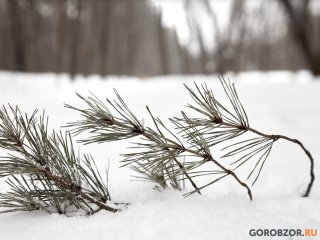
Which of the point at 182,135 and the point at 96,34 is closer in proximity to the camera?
the point at 182,135

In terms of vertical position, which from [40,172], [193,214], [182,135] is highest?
[182,135]

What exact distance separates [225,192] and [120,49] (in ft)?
Result: 53.9

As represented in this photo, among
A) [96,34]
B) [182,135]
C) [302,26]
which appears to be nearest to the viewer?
[182,135]

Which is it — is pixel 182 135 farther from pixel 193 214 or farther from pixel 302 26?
pixel 302 26

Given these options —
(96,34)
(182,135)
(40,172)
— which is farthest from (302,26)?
(96,34)

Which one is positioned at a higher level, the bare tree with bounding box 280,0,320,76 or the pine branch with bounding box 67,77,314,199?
the bare tree with bounding box 280,0,320,76

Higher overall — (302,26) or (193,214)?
(302,26)

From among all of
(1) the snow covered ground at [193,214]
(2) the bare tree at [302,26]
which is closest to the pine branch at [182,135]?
(1) the snow covered ground at [193,214]

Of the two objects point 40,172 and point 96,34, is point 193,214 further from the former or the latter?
point 96,34

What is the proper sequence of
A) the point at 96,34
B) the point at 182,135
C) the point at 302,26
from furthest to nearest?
the point at 96,34
the point at 302,26
the point at 182,135

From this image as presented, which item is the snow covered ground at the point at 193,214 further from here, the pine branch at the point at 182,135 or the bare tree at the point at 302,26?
the bare tree at the point at 302,26

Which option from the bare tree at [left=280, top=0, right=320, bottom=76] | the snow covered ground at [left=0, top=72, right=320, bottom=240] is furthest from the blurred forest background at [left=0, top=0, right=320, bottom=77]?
the snow covered ground at [left=0, top=72, right=320, bottom=240]

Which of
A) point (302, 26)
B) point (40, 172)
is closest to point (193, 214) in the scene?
point (40, 172)

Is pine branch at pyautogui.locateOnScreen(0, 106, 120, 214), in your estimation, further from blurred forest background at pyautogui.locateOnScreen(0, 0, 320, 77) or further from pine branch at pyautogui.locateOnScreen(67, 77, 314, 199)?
blurred forest background at pyautogui.locateOnScreen(0, 0, 320, 77)
